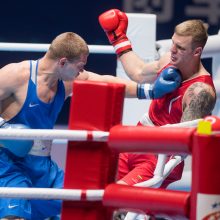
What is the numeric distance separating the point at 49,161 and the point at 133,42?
875mm

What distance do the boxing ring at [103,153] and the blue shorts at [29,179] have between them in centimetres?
85

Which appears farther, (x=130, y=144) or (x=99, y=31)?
(x=99, y=31)

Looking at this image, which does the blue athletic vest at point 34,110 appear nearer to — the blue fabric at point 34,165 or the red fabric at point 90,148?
the blue fabric at point 34,165

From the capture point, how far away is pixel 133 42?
3.67 meters

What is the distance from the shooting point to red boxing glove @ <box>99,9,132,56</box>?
11.5 feet

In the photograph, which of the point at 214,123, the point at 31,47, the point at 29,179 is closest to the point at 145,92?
the point at 29,179

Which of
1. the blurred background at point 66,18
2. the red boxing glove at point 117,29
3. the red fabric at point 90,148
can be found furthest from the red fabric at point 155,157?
the blurred background at point 66,18

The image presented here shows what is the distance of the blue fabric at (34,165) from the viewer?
A: 9.36 feet

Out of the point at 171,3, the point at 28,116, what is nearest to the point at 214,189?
the point at 28,116

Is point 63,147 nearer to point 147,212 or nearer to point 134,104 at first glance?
point 134,104

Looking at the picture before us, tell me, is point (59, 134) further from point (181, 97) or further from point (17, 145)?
point (181, 97)

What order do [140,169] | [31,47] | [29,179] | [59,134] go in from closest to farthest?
[59,134] < [29,179] < [140,169] < [31,47]

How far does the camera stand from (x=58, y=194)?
6.10 ft

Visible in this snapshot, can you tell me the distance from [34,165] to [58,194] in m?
1.12
